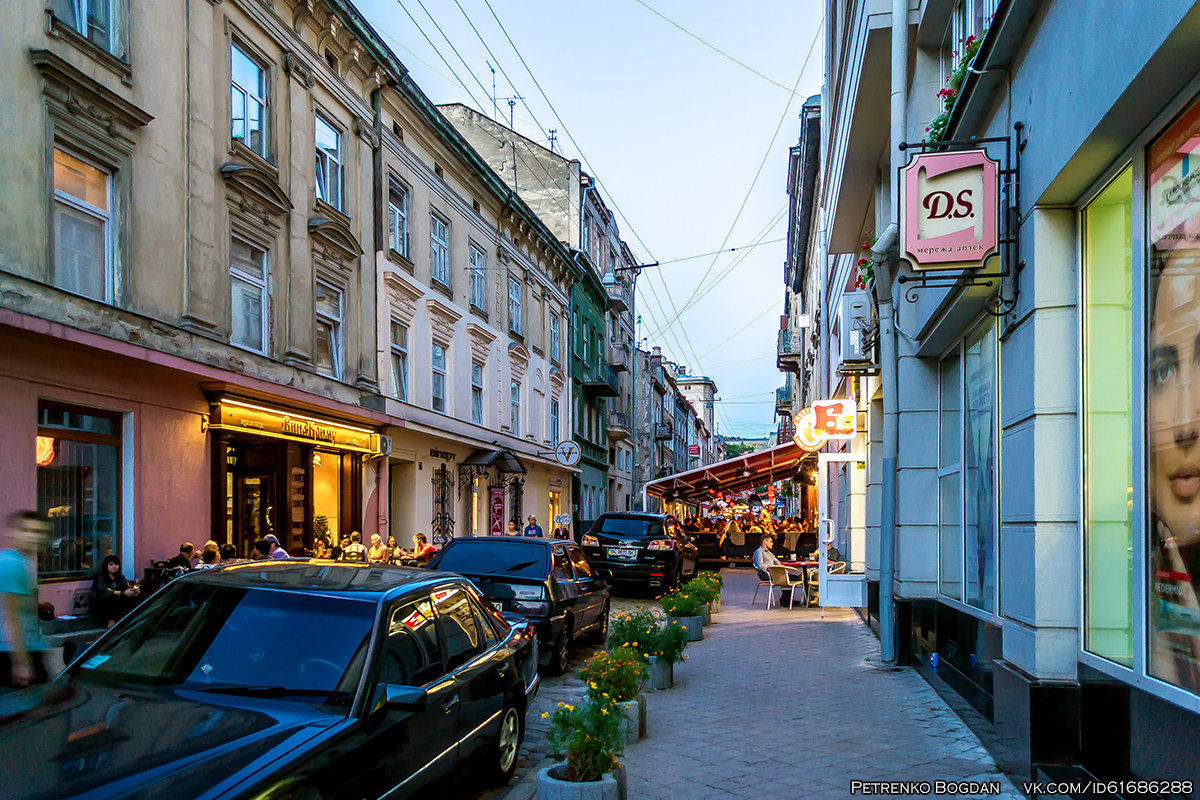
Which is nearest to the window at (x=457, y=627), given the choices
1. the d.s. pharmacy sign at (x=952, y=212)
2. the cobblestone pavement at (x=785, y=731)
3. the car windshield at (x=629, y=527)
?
the cobblestone pavement at (x=785, y=731)

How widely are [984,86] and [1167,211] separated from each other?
2438 millimetres

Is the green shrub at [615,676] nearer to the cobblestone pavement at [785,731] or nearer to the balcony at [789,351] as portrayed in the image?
the cobblestone pavement at [785,731]

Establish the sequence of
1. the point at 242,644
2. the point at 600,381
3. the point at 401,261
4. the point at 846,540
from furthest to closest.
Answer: the point at 600,381 → the point at 401,261 → the point at 846,540 → the point at 242,644

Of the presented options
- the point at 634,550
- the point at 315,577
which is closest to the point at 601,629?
the point at 634,550

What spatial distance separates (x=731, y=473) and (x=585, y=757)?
72.3ft

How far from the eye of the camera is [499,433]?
27.6 meters

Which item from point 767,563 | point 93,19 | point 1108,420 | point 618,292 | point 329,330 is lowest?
point 767,563

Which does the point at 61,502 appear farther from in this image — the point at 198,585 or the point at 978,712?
the point at 978,712

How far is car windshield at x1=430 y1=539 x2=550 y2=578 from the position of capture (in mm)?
10727

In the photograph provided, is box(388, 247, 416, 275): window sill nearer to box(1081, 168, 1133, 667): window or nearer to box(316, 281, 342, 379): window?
box(316, 281, 342, 379): window

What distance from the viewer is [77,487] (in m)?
11.0

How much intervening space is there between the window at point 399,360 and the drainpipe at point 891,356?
40.8 ft

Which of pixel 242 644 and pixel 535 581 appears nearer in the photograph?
pixel 242 644

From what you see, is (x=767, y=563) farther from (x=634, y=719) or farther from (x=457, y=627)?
(x=457, y=627)
